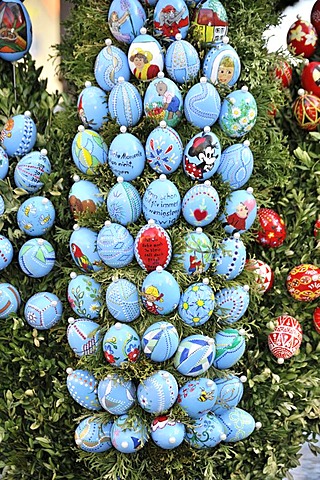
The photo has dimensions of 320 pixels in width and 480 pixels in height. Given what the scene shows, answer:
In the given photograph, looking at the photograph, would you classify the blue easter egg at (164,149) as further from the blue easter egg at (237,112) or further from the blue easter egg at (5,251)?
the blue easter egg at (5,251)

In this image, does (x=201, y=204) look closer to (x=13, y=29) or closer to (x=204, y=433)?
(x=204, y=433)

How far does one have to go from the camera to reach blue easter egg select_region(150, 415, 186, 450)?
4.70 ft

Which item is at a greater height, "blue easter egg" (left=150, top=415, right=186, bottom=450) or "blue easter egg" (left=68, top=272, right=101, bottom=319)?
"blue easter egg" (left=68, top=272, right=101, bottom=319)

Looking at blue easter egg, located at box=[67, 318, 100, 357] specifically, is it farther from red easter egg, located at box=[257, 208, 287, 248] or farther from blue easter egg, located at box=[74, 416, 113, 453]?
red easter egg, located at box=[257, 208, 287, 248]

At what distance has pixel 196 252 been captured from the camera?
1.44m

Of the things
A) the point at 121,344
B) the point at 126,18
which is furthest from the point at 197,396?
the point at 126,18

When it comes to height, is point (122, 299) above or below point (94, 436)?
above

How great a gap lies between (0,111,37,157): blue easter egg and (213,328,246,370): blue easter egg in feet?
2.16

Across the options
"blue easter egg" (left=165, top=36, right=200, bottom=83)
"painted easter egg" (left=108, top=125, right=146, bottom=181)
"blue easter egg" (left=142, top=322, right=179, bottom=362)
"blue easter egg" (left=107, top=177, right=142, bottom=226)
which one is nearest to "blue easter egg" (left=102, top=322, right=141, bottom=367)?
"blue easter egg" (left=142, top=322, right=179, bottom=362)

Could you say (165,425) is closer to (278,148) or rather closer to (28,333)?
(28,333)

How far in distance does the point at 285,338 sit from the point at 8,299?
70 cm

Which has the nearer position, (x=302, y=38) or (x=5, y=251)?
(x=5, y=251)

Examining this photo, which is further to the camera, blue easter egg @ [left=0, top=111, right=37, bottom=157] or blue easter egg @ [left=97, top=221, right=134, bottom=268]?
blue easter egg @ [left=0, top=111, right=37, bottom=157]

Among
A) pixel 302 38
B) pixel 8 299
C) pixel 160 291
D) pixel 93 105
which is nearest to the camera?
pixel 160 291
